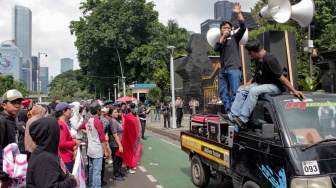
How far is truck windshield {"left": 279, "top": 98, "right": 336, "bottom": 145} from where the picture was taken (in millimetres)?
3799

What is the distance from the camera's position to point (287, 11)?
5598mm

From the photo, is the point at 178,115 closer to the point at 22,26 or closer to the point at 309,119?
the point at 309,119

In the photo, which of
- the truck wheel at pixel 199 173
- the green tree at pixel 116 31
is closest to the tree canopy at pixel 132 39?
the green tree at pixel 116 31

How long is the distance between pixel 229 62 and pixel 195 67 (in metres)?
24.3

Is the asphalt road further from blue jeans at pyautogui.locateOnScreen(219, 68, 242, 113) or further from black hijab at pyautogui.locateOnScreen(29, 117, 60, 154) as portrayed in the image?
black hijab at pyautogui.locateOnScreen(29, 117, 60, 154)

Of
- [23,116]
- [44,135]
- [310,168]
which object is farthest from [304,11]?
[23,116]

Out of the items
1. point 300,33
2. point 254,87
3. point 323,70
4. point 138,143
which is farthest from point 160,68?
point 254,87

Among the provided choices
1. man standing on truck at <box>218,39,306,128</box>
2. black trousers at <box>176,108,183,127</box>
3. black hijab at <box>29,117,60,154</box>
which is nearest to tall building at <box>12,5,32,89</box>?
black trousers at <box>176,108,183,127</box>

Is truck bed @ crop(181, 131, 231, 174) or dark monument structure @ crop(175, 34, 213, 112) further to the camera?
dark monument structure @ crop(175, 34, 213, 112)

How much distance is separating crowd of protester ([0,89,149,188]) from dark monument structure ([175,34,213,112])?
1918 centimetres

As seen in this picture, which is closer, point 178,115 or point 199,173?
point 199,173

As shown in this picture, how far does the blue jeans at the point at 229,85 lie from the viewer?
6.03 metres

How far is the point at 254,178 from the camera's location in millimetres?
4086

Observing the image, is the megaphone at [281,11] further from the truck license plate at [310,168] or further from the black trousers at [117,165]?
the black trousers at [117,165]
